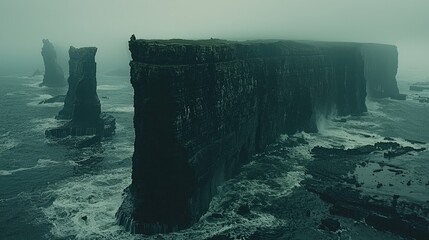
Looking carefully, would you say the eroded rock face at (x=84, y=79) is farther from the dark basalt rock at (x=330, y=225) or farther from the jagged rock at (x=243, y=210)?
the dark basalt rock at (x=330, y=225)

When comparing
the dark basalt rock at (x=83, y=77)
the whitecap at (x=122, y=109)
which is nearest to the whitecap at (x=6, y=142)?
the dark basalt rock at (x=83, y=77)

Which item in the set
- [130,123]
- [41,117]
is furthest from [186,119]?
[41,117]

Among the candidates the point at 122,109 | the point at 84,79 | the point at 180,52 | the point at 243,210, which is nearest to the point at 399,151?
the point at 243,210

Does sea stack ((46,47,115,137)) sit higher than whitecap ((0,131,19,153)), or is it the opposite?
sea stack ((46,47,115,137))

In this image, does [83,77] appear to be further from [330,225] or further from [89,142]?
[330,225]

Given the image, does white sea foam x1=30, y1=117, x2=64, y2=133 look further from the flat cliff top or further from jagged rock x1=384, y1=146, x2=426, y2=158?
jagged rock x1=384, y1=146, x2=426, y2=158

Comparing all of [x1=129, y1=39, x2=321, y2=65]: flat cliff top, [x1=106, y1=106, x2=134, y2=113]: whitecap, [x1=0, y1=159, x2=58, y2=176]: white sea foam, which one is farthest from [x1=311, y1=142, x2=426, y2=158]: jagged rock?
[x1=106, y1=106, x2=134, y2=113]: whitecap

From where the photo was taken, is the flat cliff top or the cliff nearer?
the cliff
